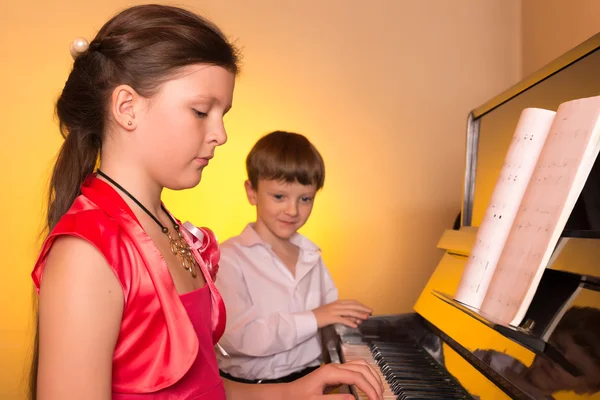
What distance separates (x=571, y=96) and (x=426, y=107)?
1791 mm

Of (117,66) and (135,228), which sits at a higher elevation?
(117,66)

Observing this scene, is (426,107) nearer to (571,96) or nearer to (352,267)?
(352,267)

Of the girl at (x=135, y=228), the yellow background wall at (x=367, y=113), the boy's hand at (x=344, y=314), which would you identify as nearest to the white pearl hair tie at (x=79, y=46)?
the girl at (x=135, y=228)

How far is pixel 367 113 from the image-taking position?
9.96ft

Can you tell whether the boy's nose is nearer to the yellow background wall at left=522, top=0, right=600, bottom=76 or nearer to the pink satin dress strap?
the pink satin dress strap

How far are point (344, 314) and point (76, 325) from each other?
3.22 ft

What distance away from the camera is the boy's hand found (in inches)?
65.6

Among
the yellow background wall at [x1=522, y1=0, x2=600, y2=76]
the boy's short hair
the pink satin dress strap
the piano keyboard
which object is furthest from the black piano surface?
the yellow background wall at [x1=522, y1=0, x2=600, y2=76]

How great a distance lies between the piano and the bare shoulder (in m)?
0.49

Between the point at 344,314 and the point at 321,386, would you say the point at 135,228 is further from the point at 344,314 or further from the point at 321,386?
the point at 344,314

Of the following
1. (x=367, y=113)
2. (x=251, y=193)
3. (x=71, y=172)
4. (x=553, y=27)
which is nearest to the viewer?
(x=71, y=172)

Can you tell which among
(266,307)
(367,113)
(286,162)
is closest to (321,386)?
(266,307)

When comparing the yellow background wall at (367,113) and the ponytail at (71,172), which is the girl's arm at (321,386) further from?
the yellow background wall at (367,113)

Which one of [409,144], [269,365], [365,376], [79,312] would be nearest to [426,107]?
[409,144]
